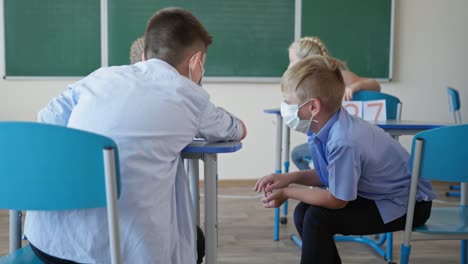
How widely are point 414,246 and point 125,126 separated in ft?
7.56

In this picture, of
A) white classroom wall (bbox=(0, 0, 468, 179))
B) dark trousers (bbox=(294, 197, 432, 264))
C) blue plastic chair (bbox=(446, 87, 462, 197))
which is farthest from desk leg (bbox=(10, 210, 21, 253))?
blue plastic chair (bbox=(446, 87, 462, 197))

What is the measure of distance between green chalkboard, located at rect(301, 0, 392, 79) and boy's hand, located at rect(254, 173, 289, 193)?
313 centimetres

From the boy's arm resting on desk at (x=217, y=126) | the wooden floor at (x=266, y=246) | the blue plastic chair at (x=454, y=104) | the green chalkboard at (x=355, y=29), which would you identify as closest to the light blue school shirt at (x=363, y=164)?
the boy's arm resting on desk at (x=217, y=126)

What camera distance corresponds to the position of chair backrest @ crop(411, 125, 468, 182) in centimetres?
171

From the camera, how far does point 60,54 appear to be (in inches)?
184

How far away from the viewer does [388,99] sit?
3301 mm

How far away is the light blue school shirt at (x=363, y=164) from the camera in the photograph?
5.74 feet

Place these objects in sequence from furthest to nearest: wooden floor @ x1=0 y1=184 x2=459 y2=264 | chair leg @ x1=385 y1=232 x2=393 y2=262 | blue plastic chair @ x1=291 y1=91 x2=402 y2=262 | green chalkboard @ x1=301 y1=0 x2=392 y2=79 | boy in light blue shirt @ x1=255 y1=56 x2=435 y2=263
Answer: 1. green chalkboard @ x1=301 y1=0 x2=392 y2=79
2. blue plastic chair @ x1=291 y1=91 x2=402 y2=262
3. wooden floor @ x1=0 y1=184 x2=459 y2=264
4. chair leg @ x1=385 y1=232 x2=393 y2=262
5. boy in light blue shirt @ x1=255 y1=56 x2=435 y2=263

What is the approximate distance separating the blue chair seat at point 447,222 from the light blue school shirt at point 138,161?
2.76ft

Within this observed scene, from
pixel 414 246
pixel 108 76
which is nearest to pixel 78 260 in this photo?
pixel 108 76

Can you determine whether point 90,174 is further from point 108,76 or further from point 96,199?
point 108,76

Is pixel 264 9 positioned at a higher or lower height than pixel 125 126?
higher

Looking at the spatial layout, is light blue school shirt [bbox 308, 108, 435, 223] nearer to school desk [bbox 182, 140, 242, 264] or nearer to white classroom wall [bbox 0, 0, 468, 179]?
school desk [bbox 182, 140, 242, 264]

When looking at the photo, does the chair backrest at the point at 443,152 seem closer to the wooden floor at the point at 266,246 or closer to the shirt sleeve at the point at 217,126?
the shirt sleeve at the point at 217,126
